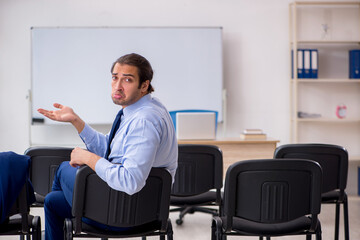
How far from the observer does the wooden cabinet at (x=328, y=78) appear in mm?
5777

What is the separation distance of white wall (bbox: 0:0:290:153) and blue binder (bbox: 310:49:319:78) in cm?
37

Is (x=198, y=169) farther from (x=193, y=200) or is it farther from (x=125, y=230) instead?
(x=125, y=230)

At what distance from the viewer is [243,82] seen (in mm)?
5809

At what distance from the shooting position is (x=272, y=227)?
7.54 ft

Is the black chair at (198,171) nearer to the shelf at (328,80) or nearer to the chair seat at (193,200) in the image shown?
the chair seat at (193,200)

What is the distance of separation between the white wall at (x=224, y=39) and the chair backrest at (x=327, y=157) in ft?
9.37

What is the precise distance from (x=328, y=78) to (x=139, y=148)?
4.42 metres

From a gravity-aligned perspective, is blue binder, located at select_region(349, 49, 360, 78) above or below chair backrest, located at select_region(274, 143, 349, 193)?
above

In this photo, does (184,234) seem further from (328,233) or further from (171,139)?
(171,139)

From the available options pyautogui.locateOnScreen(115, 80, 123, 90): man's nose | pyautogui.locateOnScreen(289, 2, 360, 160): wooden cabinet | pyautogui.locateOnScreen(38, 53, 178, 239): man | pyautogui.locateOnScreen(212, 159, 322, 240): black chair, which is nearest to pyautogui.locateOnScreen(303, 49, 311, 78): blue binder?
pyautogui.locateOnScreen(289, 2, 360, 160): wooden cabinet

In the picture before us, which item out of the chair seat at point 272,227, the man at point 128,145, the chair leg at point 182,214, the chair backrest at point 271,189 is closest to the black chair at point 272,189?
the chair backrest at point 271,189

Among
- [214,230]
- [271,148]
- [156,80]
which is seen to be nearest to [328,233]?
[271,148]

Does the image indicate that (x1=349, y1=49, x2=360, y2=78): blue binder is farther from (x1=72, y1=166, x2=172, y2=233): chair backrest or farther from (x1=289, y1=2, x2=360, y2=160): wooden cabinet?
(x1=72, y1=166, x2=172, y2=233): chair backrest

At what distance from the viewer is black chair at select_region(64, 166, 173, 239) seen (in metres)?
1.99
